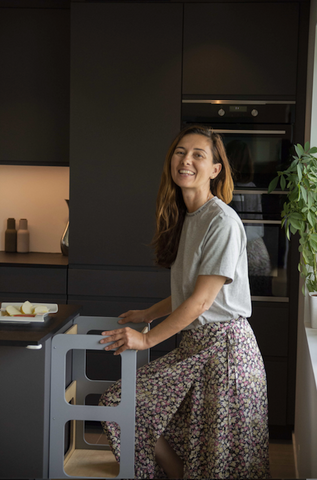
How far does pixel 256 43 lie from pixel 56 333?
2.06m

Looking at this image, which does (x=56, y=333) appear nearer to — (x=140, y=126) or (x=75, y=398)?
(x=75, y=398)

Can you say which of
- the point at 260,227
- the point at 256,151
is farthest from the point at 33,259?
the point at 256,151

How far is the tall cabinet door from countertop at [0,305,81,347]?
1.16 metres

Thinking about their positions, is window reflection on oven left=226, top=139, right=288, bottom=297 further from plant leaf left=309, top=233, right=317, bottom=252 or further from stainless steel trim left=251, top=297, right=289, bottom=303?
plant leaf left=309, top=233, right=317, bottom=252

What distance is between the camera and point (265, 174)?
2.91 meters

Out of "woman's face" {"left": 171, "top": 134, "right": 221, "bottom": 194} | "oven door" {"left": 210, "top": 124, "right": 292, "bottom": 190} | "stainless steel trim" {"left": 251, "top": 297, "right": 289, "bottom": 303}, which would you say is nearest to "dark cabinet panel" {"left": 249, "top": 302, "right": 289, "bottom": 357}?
"stainless steel trim" {"left": 251, "top": 297, "right": 289, "bottom": 303}

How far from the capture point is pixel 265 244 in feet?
9.59

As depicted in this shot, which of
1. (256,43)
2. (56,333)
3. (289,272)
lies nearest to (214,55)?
(256,43)

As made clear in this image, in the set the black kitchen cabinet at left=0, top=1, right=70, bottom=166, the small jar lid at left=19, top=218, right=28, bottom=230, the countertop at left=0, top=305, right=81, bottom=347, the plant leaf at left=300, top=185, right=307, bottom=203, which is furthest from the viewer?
the small jar lid at left=19, top=218, right=28, bottom=230

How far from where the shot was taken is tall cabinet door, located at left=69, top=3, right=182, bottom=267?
288 centimetres

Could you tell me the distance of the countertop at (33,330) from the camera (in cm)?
141

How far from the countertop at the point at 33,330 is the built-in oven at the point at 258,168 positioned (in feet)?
4.69

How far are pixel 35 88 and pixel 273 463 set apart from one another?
102 inches

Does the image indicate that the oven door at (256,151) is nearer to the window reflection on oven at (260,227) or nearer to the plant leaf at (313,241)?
the window reflection on oven at (260,227)
